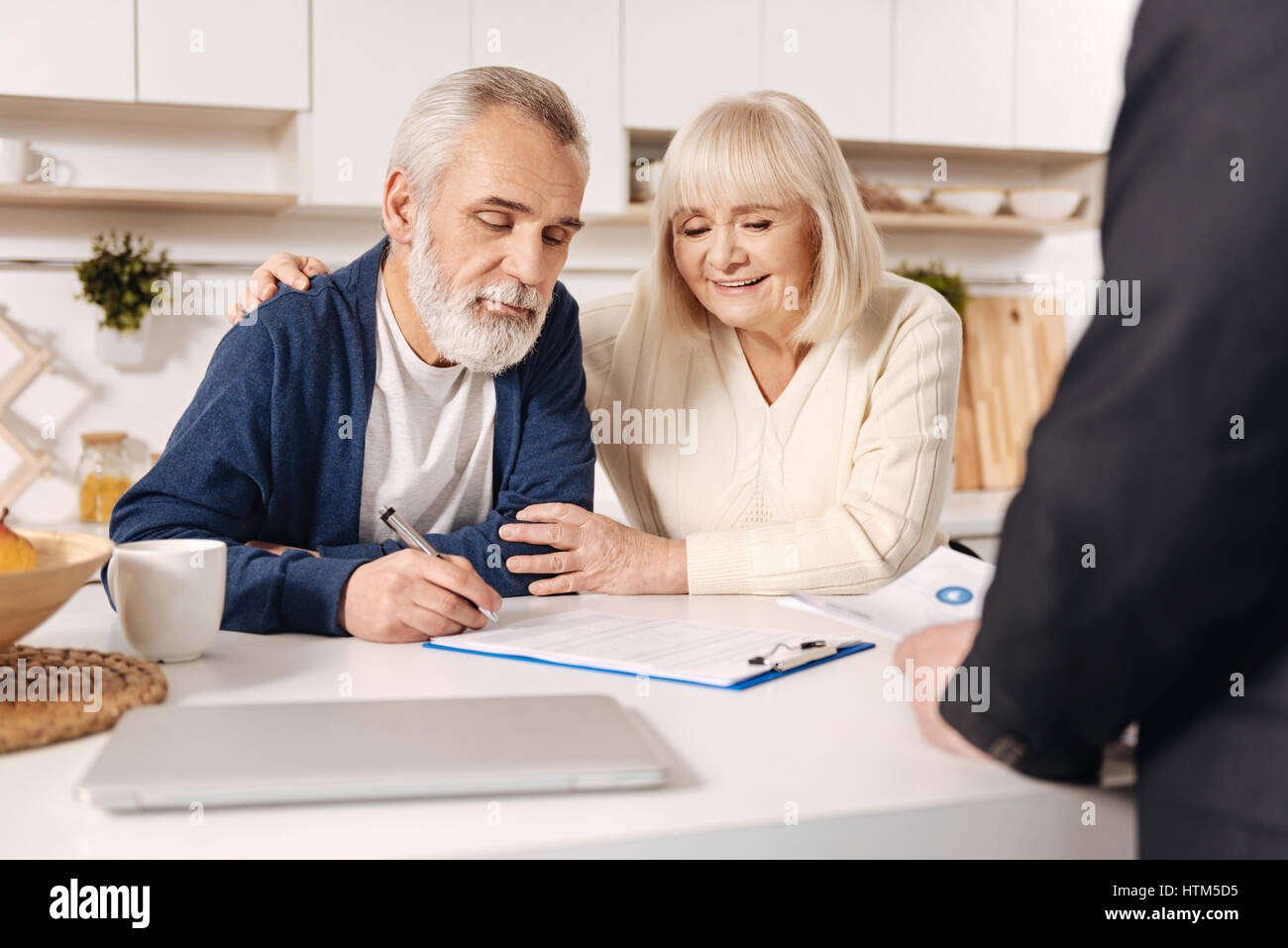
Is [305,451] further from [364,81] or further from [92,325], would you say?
[92,325]

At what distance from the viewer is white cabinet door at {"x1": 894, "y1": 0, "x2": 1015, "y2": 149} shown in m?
2.84

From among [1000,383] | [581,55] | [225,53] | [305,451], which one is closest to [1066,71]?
[1000,383]

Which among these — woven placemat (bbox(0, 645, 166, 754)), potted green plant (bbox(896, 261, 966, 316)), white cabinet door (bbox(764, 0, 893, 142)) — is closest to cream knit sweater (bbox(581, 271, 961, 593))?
woven placemat (bbox(0, 645, 166, 754))

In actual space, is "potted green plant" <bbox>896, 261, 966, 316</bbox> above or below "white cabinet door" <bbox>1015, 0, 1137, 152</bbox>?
below

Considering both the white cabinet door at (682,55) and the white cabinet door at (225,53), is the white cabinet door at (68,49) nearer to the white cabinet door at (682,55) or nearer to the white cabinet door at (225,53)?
the white cabinet door at (225,53)

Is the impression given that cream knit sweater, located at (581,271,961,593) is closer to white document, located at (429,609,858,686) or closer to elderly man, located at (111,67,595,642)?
elderly man, located at (111,67,595,642)

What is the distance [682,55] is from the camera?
265cm

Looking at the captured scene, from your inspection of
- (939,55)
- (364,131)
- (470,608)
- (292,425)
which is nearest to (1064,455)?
(470,608)

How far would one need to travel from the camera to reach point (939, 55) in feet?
9.39

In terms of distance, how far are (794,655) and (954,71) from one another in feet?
7.71

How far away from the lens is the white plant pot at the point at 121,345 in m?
2.57

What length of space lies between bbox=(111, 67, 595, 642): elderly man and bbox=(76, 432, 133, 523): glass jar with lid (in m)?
1.34

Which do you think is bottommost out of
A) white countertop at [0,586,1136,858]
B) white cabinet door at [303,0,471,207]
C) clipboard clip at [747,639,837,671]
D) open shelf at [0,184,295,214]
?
white countertop at [0,586,1136,858]
